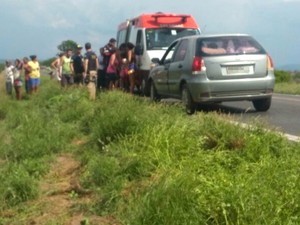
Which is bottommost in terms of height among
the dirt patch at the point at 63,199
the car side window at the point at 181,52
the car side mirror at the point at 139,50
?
the dirt patch at the point at 63,199

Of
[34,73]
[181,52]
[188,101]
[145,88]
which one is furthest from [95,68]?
[188,101]

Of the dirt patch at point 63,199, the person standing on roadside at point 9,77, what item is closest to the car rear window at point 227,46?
the dirt patch at point 63,199

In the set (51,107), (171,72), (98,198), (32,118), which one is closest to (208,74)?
(171,72)

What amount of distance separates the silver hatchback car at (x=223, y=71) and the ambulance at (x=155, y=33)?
18.0 ft

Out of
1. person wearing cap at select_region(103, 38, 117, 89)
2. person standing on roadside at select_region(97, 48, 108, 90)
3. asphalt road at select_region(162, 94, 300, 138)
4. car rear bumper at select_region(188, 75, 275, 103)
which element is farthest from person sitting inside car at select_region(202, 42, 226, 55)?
person standing on roadside at select_region(97, 48, 108, 90)

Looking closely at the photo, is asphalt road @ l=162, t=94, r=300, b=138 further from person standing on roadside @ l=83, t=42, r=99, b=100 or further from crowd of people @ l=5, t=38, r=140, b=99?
person standing on roadside @ l=83, t=42, r=99, b=100

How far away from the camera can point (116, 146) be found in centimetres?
821

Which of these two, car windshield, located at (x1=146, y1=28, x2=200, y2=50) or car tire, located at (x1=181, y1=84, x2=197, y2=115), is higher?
car windshield, located at (x1=146, y1=28, x2=200, y2=50)

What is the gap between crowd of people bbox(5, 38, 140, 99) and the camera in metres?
18.6

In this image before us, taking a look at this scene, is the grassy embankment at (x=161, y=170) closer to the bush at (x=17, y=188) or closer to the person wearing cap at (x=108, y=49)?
the bush at (x=17, y=188)

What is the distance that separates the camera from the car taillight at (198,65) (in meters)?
12.9

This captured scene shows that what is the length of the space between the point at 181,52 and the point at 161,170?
7.45 m

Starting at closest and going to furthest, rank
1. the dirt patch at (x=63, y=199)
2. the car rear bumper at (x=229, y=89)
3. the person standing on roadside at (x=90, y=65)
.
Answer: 1. the dirt patch at (x=63, y=199)
2. the car rear bumper at (x=229, y=89)
3. the person standing on roadside at (x=90, y=65)

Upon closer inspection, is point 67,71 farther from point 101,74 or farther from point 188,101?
point 188,101
